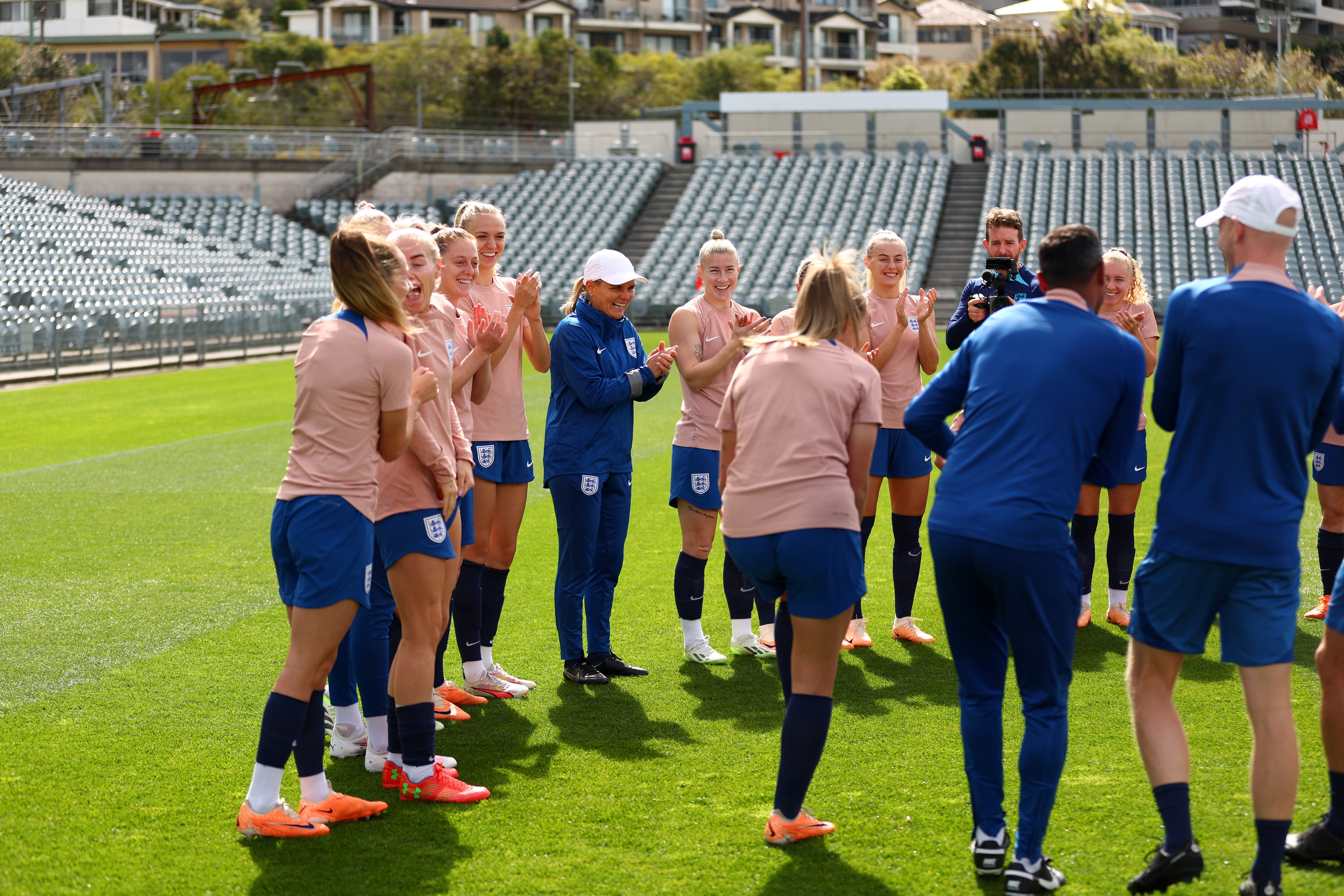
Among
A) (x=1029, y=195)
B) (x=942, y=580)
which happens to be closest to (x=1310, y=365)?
(x=942, y=580)

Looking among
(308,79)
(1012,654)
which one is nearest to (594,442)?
(1012,654)

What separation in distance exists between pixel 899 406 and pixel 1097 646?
1.67 metres

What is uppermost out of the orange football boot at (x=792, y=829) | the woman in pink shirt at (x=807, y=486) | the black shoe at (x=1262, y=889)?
the woman in pink shirt at (x=807, y=486)

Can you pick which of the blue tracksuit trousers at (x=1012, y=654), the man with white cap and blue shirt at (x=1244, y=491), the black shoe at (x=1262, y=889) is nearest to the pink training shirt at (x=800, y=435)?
the blue tracksuit trousers at (x=1012, y=654)

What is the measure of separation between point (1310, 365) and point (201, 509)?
9199 mm

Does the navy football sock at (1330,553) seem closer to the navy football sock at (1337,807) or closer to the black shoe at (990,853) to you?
the navy football sock at (1337,807)

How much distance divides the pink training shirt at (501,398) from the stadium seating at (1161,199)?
81.2 feet

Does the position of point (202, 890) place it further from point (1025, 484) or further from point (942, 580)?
point (1025, 484)

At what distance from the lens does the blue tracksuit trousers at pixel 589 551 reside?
19.2 feet

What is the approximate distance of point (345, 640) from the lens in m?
4.92

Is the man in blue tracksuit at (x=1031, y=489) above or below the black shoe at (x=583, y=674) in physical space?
above

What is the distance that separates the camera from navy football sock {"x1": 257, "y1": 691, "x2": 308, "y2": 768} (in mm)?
3979

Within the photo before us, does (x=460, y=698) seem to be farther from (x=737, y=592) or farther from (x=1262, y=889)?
(x=1262, y=889)

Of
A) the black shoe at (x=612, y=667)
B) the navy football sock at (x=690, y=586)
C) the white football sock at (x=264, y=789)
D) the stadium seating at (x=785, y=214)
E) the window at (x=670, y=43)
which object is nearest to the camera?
the white football sock at (x=264, y=789)
